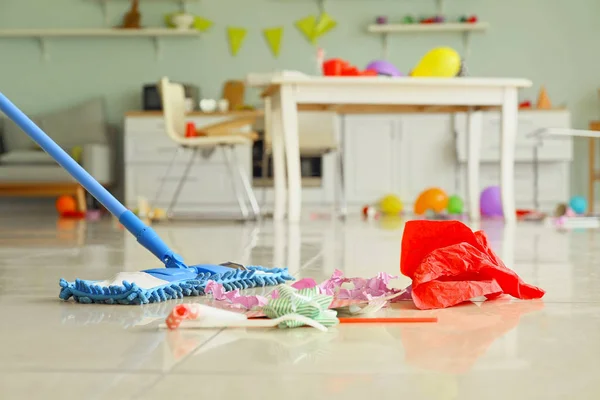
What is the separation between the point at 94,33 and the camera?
7.07 metres

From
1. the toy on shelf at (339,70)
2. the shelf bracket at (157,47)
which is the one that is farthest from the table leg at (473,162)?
the shelf bracket at (157,47)

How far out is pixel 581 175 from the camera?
6906 millimetres

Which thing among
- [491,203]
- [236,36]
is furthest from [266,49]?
[491,203]

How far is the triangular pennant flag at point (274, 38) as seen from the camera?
7.08m

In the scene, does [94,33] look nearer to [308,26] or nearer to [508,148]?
[308,26]

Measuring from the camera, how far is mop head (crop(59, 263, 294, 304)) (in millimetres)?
1189

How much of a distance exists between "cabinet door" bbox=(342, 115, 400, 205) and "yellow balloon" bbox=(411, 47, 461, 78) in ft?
7.66

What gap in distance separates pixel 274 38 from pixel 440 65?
3.09 metres

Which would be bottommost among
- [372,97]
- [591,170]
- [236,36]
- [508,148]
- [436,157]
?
[591,170]

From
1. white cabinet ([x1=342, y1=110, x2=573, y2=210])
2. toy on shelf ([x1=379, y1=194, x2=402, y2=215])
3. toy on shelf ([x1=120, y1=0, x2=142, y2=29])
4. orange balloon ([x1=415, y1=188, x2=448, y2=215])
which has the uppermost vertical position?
toy on shelf ([x1=120, y1=0, x2=142, y2=29])

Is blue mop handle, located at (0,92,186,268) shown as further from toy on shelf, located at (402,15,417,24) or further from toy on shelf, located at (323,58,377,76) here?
toy on shelf, located at (402,15,417,24)

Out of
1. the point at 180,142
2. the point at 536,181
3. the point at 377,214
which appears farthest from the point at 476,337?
the point at 536,181

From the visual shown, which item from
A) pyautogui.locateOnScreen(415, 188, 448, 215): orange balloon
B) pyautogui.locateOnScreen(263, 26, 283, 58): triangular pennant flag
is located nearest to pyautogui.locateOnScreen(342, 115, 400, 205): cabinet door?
pyautogui.locateOnScreen(263, 26, 283, 58): triangular pennant flag

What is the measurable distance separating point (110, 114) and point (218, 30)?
46.5 inches
